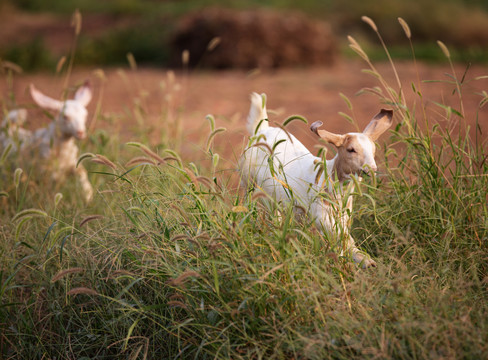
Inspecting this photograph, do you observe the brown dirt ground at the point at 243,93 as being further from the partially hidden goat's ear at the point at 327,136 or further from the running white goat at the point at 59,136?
the partially hidden goat's ear at the point at 327,136

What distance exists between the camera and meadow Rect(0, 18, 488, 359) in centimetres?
223

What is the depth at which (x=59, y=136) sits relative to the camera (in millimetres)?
4367

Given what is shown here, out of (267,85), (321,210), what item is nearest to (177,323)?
(321,210)

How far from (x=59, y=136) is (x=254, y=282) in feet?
8.70

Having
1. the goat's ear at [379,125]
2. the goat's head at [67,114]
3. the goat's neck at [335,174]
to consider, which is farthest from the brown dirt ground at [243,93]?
the goat's ear at [379,125]

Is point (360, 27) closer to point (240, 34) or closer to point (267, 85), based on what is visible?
point (240, 34)

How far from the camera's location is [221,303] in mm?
2453

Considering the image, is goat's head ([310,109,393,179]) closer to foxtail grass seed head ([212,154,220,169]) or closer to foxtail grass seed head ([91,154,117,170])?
foxtail grass seed head ([212,154,220,169])

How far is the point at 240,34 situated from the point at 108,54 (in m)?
2.94

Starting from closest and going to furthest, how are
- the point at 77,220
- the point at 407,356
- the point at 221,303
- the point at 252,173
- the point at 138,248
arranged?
the point at 407,356 < the point at 221,303 < the point at 138,248 < the point at 252,173 < the point at 77,220

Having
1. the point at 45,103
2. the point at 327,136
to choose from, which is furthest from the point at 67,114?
the point at 327,136

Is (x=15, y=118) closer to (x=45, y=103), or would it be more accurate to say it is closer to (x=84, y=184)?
(x=45, y=103)

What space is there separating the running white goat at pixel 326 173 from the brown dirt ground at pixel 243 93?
7.95 ft

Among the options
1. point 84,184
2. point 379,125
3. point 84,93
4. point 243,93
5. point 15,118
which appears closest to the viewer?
point 379,125
